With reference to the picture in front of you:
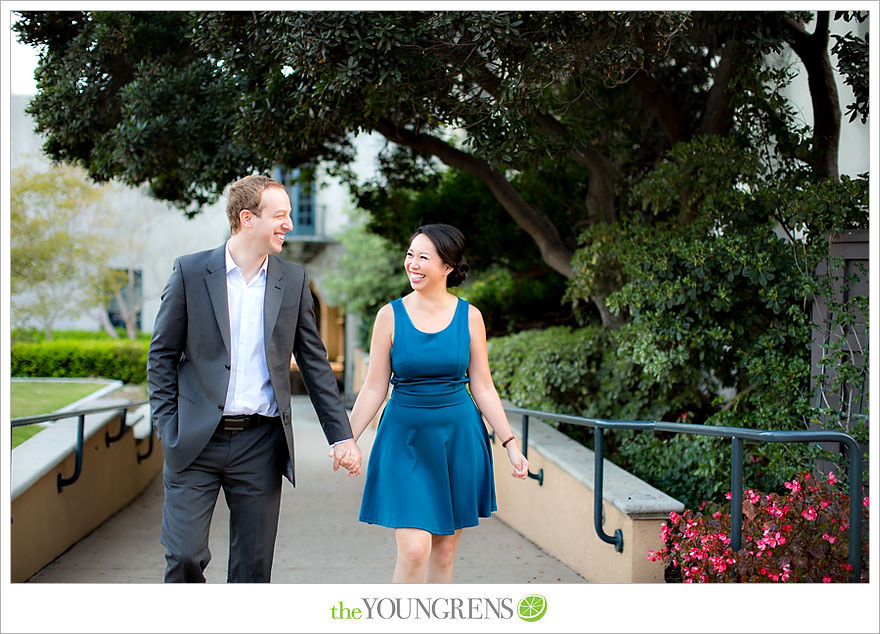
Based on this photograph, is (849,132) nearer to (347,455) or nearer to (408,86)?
(408,86)

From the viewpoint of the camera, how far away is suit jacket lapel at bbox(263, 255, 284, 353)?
348 centimetres

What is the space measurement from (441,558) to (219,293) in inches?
59.9

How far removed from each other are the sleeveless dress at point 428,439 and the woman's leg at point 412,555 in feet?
0.23

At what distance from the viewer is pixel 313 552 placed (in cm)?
637

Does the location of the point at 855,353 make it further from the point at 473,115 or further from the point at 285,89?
the point at 285,89

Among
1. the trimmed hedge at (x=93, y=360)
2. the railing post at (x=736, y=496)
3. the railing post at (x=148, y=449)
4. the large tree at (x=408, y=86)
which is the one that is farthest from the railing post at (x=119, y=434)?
the trimmed hedge at (x=93, y=360)

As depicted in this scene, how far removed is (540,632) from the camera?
3.54 meters

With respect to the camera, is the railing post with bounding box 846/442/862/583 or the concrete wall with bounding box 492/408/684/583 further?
the concrete wall with bounding box 492/408/684/583

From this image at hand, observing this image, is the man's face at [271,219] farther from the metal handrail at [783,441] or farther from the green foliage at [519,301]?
the green foliage at [519,301]

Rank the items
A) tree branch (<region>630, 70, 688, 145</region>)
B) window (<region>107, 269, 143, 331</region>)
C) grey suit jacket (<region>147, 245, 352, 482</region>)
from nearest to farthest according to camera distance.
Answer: grey suit jacket (<region>147, 245, 352, 482</region>) < tree branch (<region>630, 70, 688, 145</region>) < window (<region>107, 269, 143, 331</region>)

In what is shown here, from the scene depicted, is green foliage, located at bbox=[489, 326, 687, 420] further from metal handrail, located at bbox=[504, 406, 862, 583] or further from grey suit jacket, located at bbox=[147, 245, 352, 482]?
grey suit jacket, located at bbox=[147, 245, 352, 482]

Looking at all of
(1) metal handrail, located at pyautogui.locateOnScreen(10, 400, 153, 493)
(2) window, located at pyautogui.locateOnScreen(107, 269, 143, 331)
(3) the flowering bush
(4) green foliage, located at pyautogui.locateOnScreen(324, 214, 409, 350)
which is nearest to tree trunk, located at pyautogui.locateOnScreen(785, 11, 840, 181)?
(3) the flowering bush

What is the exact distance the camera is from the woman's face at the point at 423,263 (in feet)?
12.9

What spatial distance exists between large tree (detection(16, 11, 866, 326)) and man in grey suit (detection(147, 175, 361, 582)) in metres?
2.04
